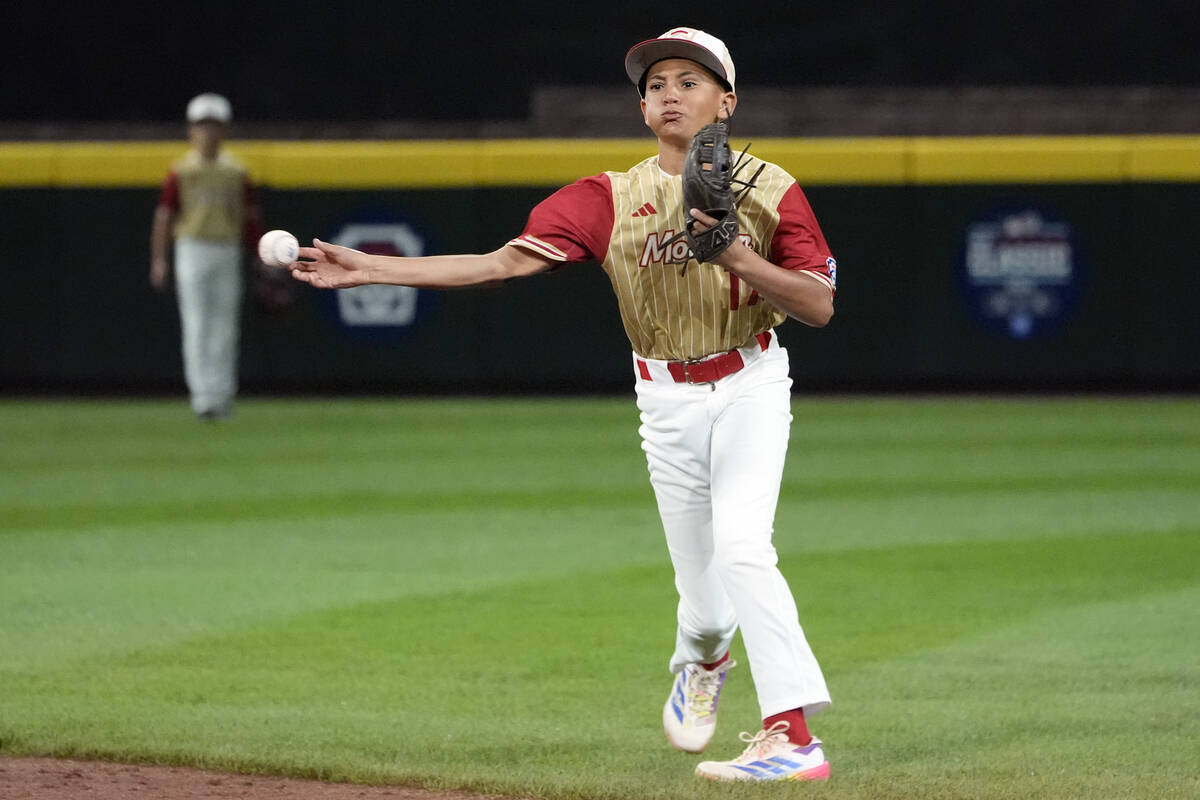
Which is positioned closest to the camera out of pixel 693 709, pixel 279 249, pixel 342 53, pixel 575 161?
pixel 279 249

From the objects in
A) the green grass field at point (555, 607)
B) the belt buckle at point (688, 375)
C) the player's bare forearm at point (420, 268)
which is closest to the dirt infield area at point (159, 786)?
the green grass field at point (555, 607)

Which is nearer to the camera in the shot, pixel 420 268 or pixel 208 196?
pixel 420 268

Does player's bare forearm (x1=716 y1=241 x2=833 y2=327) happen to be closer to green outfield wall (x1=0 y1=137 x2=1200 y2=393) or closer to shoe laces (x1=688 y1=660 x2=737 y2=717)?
shoe laces (x1=688 y1=660 x2=737 y2=717)

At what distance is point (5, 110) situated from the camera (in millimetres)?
17141

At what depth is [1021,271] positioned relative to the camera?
14.2 metres

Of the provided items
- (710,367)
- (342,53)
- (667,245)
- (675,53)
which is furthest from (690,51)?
(342,53)

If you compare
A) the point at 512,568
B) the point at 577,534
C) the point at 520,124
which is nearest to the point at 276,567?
the point at 512,568

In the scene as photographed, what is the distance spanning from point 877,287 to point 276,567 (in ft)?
25.0

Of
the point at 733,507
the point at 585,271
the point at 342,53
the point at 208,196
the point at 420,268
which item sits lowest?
the point at 733,507

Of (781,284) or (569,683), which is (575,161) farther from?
(781,284)

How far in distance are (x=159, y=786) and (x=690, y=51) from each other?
2158 millimetres

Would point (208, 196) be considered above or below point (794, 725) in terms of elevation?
above

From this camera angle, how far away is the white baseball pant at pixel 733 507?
4.28 m

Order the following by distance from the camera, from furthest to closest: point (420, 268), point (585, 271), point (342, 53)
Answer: point (342, 53) < point (585, 271) < point (420, 268)
